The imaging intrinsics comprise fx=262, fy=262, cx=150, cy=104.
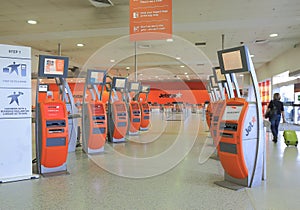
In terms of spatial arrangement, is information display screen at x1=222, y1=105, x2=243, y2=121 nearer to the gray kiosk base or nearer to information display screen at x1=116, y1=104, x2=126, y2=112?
the gray kiosk base

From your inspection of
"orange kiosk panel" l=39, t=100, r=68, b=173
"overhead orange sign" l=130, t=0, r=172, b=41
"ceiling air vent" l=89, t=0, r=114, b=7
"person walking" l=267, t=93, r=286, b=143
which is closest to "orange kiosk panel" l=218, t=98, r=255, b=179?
"overhead orange sign" l=130, t=0, r=172, b=41

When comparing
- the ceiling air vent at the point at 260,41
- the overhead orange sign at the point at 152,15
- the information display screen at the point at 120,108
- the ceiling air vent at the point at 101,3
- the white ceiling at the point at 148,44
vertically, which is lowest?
the information display screen at the point at 120,108

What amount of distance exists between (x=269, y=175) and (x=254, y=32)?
576cm

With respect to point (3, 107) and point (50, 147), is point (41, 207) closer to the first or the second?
point (50, 147)

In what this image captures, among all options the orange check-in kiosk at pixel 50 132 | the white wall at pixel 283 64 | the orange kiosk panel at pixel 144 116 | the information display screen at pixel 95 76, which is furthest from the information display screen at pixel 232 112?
the white wall at pixel 283 64

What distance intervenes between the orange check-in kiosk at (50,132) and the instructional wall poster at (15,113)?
0.17m

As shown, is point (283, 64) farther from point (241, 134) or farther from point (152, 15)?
point (241, 134)

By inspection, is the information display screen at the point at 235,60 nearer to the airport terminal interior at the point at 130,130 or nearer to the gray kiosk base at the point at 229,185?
the airport terminal interior at the point at 130,130

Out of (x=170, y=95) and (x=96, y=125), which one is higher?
(x=170, y=95)

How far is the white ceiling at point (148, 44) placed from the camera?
590cm

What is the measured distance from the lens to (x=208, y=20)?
700 cm

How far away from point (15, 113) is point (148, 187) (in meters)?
2.13

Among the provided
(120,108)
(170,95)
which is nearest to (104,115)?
(120,108)

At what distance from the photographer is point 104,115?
5656 mm
